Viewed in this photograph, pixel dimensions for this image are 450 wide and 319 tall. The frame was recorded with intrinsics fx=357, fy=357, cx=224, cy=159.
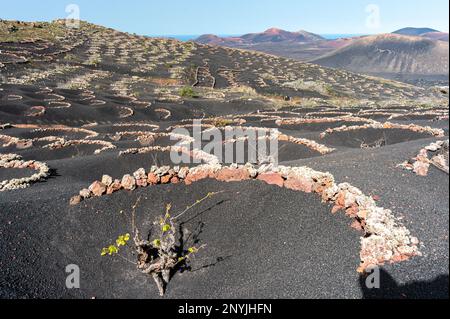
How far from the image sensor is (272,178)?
666 centimetres

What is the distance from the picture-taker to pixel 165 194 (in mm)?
7008

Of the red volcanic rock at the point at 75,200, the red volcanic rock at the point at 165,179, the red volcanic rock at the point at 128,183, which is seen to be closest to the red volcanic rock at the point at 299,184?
the red volcanic rock at the point at 165,179

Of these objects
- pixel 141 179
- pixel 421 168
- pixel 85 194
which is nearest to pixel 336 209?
pixel 421 168

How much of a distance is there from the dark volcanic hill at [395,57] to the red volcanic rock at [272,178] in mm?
86696

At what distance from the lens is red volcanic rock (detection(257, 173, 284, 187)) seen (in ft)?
21.4

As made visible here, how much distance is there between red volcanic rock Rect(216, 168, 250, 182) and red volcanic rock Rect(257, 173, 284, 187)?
314 mm

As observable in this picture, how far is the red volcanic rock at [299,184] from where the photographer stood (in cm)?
608

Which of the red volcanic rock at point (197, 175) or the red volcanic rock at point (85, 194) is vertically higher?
the red volcanic rock at point (197, 175)

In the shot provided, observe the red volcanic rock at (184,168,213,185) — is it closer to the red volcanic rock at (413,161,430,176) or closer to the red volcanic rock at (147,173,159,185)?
the red volcanic rock at (147,173,159,185)

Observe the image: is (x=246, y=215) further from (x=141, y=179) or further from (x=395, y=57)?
(x=395, y=57)

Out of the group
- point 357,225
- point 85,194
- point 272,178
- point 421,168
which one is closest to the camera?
point 357,225

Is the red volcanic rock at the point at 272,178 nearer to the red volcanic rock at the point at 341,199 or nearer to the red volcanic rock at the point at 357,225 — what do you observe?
the red volcanic rock at the point at 341,199

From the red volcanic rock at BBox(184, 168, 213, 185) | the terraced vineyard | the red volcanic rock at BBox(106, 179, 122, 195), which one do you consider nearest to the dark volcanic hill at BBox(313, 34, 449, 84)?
the terraced vineyard

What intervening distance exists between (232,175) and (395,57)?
341ft
